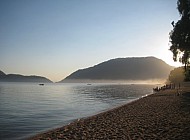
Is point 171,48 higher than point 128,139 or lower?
higher

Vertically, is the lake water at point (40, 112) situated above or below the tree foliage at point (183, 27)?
below

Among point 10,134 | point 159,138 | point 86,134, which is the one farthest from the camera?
point 10,134

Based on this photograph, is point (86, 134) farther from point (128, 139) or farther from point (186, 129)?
point (186, 129)

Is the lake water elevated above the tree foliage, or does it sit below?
below

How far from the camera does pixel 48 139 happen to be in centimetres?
1436

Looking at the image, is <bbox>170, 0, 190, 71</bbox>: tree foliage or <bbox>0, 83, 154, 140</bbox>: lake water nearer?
<bbox>0, 83, 154, 140</bbox>: lake water

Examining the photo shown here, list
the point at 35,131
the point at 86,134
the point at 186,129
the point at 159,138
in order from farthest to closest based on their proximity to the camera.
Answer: the point at 35,131 → the point at 86,134 → the point at 186,129 → the point at 159,138

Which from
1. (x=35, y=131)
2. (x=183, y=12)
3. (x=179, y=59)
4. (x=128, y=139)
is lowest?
(x=35, y=131)

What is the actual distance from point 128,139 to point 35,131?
33.7 ft

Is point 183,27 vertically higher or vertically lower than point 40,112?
higher

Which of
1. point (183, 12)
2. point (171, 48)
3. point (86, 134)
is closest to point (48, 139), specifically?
point (86, 134)

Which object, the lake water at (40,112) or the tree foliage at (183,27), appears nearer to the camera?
the lake water at (40,112)

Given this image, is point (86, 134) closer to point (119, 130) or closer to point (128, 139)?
point (119, 130)

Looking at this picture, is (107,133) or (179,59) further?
(179,59)
